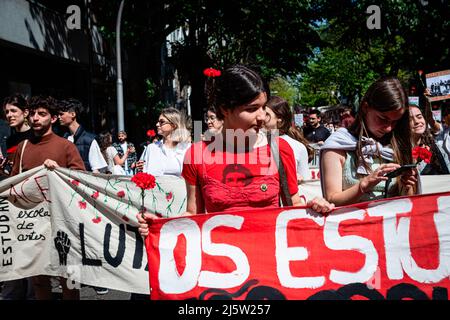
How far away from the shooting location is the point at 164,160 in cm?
574

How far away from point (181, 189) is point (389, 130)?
2.55 m

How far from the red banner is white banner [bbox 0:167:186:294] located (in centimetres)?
173

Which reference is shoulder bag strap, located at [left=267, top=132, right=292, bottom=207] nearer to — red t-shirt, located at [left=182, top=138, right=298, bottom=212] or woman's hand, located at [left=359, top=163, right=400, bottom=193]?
red t-shirt, located at [left=182, top=138, right=298, bottom=212]

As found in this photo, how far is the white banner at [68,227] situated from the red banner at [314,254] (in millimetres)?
1727

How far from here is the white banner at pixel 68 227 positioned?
466cm

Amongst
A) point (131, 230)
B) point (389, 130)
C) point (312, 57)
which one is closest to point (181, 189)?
point (131, 230)

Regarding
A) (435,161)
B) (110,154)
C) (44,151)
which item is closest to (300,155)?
(435,161)

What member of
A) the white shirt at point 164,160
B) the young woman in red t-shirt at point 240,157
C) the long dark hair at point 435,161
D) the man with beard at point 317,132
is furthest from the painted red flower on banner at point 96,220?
the man with beard at point 317,132

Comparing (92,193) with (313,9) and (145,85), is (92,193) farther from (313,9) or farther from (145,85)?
(313,9)

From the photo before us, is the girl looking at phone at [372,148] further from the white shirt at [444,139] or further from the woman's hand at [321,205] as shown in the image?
the white shirt at [444,139]

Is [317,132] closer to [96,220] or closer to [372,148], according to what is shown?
[96,220]

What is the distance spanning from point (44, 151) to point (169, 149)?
147cm

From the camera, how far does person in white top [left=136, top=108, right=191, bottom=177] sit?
570cm

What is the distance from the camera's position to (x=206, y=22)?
19734 mm
